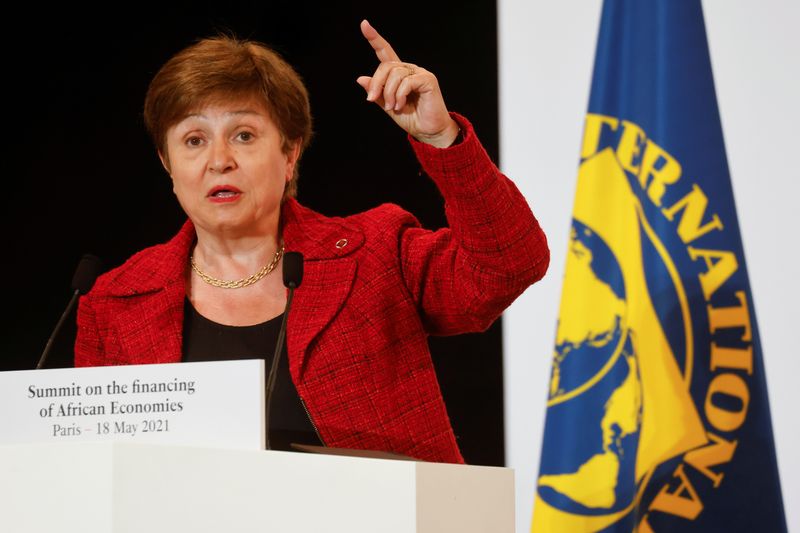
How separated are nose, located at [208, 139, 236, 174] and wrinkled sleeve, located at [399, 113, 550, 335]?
1.30ft

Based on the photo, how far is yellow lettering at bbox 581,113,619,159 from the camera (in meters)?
2.41

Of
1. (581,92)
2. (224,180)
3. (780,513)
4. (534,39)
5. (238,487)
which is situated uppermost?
(534,39)

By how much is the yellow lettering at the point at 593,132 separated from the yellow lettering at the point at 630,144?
0.03 m

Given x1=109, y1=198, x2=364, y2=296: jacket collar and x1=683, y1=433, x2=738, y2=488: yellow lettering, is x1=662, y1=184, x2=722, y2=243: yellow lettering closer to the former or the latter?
x1=683, y1=433, x2=738, y2=488: yellow lettering

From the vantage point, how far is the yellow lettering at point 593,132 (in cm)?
Result: 241

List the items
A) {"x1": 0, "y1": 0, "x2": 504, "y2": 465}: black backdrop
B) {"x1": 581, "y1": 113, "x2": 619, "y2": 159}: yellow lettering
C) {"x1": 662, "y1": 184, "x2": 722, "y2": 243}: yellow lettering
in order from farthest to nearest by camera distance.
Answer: {"x1": 0, "y1": 0, "x2": 504, "y2": 465}: black backdrop
{"x1": 581, "y1": 113, "x2": 619, "y2": 159}: yellow lettering
{"x1": 662, "y1": 184, "x2": 722, "y2": 243}: yellow lettering

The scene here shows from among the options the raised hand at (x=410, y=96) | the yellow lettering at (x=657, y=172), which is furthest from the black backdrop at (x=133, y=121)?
the raised hand at (x=410, y=96)

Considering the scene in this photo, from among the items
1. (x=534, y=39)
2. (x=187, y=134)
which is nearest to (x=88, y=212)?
(x=187, y=134)

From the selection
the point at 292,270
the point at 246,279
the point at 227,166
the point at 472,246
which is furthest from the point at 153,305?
the point at 472,246

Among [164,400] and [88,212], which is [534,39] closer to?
[88,212]

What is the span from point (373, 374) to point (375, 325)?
0.32 ft

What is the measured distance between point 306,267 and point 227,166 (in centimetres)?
25

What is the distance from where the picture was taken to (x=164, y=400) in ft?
3.63

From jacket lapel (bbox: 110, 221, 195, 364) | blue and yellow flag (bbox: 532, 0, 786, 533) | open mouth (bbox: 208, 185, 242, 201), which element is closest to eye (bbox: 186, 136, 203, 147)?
open mouth (bbox: 208, 185, 242, 201)
